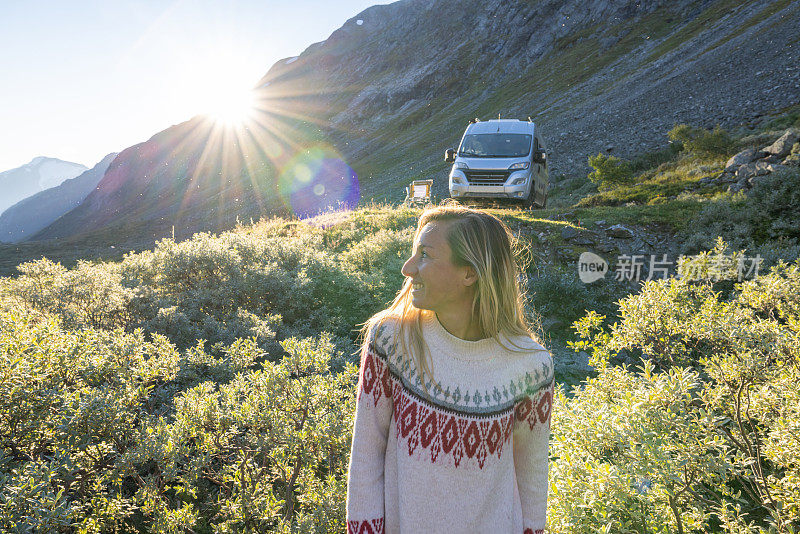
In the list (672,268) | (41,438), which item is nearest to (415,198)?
(672,268)

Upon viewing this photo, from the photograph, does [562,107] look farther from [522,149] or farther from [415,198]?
[522,149]

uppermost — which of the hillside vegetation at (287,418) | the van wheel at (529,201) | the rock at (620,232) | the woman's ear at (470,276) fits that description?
the woman's ear at (470,276)

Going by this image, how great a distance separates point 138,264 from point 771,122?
94.5 feet

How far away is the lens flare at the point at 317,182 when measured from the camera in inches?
1746

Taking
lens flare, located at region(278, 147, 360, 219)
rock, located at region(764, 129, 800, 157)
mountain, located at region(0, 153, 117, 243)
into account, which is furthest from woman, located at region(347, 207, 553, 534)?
mountain, located at region(0, 153, 117, 243)

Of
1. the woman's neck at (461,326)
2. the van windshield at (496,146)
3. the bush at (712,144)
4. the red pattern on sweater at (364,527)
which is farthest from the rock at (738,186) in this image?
the red pattern on sweater at (364,527)

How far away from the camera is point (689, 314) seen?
13.0ft

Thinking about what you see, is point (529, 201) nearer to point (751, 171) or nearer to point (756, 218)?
point (756, 218)

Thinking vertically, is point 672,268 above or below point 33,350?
below

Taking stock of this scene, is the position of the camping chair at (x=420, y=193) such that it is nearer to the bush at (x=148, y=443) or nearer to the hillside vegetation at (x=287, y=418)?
the hillside vegetation at (x=287, y=418)

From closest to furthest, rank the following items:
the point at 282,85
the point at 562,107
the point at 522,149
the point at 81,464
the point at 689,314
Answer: the point at 81,464, the point at 689,314, the point at 522,149, the point at 562,107, the point at 282,85

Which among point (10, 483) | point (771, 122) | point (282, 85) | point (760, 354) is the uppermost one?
point (282, 85)

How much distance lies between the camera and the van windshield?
1320 centimetres

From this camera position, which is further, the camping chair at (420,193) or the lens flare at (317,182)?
the lens flare at (317,182)
